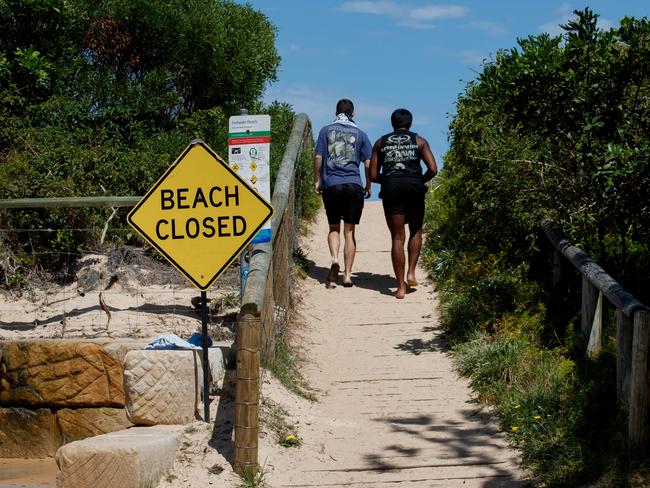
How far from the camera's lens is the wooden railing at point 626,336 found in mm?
6410

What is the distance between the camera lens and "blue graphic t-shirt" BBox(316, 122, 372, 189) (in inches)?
442

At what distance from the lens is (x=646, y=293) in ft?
29.6

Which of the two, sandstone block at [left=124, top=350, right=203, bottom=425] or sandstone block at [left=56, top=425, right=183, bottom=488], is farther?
sandstone block at [left=124, top=350, right=203, bottom=425]

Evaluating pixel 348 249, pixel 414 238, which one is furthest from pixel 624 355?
pixel 348 249

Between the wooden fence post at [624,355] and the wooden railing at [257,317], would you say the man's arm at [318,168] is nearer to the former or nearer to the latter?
the wooden railing at [257,317]

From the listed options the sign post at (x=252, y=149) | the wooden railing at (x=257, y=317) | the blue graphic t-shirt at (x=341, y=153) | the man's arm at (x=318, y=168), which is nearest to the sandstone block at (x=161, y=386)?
the wooden railing at (x=257, y=317)

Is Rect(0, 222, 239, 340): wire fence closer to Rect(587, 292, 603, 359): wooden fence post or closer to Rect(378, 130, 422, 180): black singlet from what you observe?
Rect(378, 130, 422, 180): black singlet

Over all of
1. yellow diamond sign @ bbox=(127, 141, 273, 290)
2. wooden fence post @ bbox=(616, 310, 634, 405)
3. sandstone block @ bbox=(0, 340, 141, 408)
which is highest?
yellow diamond sign @ bbox=(127, 141, 273, 290)

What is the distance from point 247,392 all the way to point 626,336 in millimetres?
2521

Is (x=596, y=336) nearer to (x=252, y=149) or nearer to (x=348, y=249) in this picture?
(x=252, y=149)

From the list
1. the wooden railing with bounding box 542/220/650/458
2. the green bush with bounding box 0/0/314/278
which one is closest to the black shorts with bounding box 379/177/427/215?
the wooden railing with bounding box 542/220/650/458

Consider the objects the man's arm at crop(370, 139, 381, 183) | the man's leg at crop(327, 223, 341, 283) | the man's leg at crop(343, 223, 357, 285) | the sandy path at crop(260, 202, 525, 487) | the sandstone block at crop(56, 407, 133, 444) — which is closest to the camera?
the sandy path at crop(260, 202, 525, 487)

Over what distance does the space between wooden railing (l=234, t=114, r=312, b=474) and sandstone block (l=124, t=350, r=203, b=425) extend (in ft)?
1.97

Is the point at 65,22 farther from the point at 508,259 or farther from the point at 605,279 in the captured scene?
the point at 605,279
